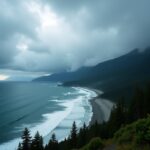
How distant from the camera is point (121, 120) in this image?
48344 millimetres

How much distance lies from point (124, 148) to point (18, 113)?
336 feet

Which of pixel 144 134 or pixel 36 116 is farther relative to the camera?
pixel 36 116

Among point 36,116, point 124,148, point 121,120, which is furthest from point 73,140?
point 36,116

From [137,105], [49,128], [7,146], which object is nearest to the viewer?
[137,105]

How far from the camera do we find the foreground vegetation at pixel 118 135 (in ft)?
32.8

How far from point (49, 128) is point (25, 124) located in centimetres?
1021

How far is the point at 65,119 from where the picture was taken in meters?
97.2

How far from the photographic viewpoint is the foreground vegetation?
32.8 feet

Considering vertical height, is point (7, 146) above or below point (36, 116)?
below

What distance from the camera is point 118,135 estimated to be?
1383cm

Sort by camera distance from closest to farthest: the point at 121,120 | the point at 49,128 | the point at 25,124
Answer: the point at 121,120
the point at 49,128
the point at 25,124

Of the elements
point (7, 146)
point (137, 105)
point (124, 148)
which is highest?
point (137, 105)

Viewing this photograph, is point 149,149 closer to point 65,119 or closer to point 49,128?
point 49,128

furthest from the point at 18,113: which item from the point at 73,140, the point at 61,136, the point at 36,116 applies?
the point at 73,140
